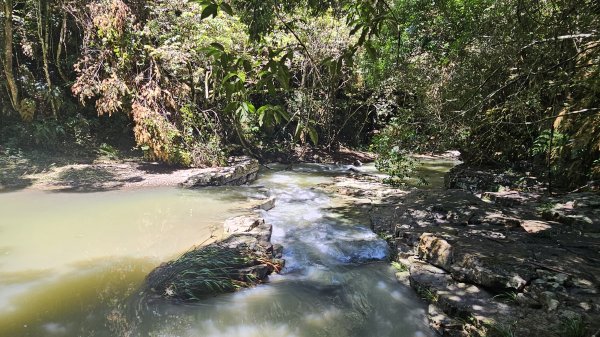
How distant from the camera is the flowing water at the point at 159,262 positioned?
3.98 metres

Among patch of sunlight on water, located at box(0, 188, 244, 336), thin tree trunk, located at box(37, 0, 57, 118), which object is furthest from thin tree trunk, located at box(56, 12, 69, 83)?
patch of sunlight on water, located at box(0, 188, 244, 336)

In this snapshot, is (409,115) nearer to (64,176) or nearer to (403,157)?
(403,157)

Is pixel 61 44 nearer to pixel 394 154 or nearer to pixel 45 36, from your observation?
pixel 45 36

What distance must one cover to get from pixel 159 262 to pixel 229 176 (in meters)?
5.19

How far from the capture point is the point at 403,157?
952cm

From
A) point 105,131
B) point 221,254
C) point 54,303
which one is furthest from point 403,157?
point 105,131

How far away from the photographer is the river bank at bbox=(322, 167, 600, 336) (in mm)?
3502

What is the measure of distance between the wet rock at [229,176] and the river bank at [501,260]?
4675 millimetres

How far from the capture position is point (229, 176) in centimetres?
1048

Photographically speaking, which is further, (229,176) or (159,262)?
(229,176)

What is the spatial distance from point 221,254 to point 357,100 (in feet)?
42.0

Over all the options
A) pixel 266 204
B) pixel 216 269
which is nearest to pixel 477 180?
pixel 266 204

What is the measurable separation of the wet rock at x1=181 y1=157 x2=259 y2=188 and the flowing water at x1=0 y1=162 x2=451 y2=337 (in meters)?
1.40

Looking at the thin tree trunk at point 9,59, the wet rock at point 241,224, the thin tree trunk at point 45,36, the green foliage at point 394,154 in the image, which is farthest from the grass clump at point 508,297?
the thin tree trunk at point 45,36
